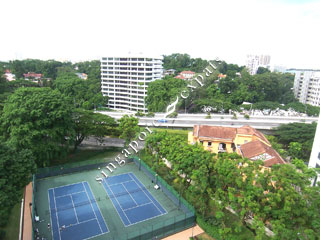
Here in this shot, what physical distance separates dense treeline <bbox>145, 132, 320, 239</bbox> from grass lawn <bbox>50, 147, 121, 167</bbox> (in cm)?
1333

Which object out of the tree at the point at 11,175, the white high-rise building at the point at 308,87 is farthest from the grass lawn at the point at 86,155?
the white high-rise building at the point at 308,87

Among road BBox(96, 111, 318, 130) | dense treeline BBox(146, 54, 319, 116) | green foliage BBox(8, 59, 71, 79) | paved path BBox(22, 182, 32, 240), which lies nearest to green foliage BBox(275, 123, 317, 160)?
road BBox(96, 111, 318, 130)

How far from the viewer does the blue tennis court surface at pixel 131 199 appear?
1858 centimetres

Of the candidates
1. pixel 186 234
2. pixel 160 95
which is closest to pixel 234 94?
pixel 160 95

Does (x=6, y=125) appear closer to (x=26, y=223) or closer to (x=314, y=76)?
(x=26, y=223)

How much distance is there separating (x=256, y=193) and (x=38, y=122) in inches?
774

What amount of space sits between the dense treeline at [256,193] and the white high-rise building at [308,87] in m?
60.5

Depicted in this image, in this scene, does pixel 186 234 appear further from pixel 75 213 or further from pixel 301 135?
pixel 301 135

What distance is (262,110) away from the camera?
53.2 meters

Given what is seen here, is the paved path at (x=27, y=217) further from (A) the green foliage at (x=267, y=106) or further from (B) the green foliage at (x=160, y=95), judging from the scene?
(A) the green foliage at (x=267, y=106)

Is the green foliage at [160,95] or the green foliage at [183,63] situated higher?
the green foliage at [183,63]

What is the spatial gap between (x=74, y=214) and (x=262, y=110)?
156 feet

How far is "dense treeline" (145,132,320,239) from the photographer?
11.6m

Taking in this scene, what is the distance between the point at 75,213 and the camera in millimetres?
18672
